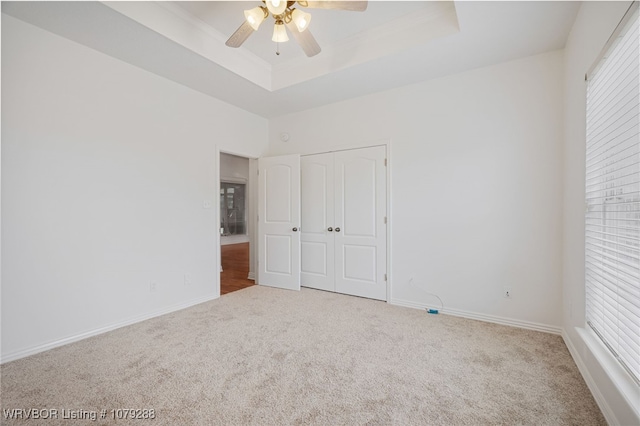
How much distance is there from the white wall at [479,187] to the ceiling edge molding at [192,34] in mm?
1499

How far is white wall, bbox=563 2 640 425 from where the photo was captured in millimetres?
1467

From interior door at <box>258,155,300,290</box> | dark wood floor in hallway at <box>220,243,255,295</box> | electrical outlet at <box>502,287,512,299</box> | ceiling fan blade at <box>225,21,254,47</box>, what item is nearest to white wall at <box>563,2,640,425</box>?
electrical outlet at <box>502,287,512,299</box>

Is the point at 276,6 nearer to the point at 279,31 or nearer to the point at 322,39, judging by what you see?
the point at 279,31

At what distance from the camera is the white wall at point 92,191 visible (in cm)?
220

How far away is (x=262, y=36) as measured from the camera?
2881mm

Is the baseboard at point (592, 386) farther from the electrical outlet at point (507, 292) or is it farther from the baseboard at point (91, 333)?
the baseboard at point (91, 333)

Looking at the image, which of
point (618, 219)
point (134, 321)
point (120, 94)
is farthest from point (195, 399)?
point (120, 94)

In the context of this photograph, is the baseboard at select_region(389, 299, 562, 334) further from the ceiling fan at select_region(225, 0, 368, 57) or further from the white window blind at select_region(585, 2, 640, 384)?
the ceiling fan at select_region(225, 0, 368, 57)

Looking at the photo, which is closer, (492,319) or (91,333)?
(91,333)

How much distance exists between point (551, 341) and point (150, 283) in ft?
13.3

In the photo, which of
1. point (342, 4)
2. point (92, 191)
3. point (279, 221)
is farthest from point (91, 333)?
point (342, 4)

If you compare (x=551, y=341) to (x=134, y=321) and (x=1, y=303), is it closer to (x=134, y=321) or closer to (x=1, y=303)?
(x=134, y=321)

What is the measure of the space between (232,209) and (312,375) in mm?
7696

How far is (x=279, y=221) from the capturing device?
427 centimetres
